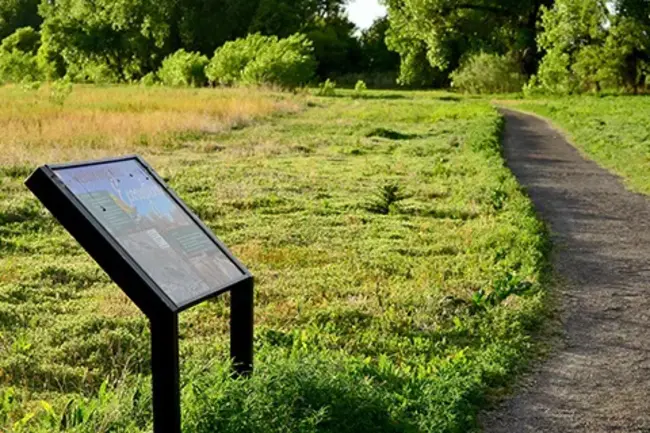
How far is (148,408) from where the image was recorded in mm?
4738

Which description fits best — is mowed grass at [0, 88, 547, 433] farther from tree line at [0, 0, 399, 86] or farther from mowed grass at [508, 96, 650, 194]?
tree line at [0, 0, 399, 86]

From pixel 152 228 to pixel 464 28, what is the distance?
5146 centimetres

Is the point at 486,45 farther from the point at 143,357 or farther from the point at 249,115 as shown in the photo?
the point at 143,357

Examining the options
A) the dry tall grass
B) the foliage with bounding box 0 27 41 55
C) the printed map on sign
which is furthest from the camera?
the foliage with bounding box 0 27 41 55

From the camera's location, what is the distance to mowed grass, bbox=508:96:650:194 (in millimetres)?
16984

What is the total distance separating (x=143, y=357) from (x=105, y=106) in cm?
2164

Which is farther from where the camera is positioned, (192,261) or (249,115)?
(249,115)

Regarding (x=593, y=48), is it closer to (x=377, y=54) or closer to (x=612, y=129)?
(x=612, y=129)

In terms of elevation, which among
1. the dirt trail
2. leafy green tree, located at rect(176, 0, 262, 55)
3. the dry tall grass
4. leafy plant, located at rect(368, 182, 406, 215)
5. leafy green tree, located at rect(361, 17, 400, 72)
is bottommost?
the dirt trail

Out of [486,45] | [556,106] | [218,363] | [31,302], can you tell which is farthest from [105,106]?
[486,45]

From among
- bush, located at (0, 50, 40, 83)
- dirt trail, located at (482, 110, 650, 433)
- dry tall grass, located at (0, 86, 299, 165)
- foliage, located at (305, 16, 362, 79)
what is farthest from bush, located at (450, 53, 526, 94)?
dirt trail, located at (482, 110, 650, 433)

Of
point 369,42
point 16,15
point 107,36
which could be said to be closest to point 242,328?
point 107,36

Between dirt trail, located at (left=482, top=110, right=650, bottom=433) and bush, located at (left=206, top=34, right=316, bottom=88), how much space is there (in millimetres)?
31122

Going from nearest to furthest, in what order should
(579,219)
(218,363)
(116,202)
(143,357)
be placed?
1. (116,202)
2. (218,363)
3. (143,357)
4. (579,219)
